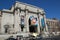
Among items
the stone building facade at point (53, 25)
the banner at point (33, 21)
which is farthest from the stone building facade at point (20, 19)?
the stone building facade at point (53, 25)

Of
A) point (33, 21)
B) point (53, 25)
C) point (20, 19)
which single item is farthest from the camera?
point (53, 25)

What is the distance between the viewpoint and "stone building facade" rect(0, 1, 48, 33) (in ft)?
133

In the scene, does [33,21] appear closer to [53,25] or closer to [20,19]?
[20,19]

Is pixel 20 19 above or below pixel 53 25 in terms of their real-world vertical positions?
above

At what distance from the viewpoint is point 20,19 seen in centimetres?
4234

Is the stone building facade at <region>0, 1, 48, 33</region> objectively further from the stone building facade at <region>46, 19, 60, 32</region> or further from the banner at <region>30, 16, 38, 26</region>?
the stone building facade at <region>46, 19, 60, 32</region>

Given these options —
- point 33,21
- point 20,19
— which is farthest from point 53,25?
point 20,19

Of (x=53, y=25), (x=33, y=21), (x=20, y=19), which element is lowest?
(x=53, y=25)

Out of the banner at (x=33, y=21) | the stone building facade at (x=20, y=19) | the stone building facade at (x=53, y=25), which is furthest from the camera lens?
the stone building facade at (x=53, y=25)

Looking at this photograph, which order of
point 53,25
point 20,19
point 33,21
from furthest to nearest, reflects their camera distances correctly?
point 53,25 < point 33,21 < point 20,19

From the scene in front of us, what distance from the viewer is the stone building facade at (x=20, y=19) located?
40.5 m

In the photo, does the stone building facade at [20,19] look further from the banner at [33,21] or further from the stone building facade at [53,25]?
the stone building facade at [53,25]

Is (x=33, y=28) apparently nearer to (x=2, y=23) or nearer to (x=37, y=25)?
(x=37, y=25)

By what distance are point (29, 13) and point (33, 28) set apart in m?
7.15
